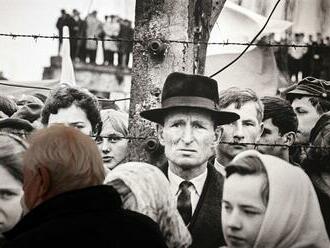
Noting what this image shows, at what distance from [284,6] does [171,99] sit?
959 mm

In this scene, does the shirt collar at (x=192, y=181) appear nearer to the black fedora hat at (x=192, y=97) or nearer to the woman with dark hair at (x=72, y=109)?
the black fedora hat at (x=192, y=97)

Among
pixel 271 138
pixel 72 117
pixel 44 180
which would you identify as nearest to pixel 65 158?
pixel 44 180

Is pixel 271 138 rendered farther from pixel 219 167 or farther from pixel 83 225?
pixel 83 225

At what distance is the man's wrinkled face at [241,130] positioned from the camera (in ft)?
15.7

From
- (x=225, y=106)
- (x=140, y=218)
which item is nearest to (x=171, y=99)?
(x=225, y=106)

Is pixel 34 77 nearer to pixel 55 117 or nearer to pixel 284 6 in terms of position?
pixel 55 117

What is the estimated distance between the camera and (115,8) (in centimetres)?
490

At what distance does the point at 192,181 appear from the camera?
15.8 feet

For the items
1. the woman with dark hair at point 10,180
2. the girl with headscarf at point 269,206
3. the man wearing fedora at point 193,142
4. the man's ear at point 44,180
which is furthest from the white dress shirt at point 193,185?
the man's ear at point 44,180

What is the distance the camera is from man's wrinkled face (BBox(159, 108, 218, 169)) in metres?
4.79

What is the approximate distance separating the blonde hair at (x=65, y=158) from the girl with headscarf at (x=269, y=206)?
1786 millimetres

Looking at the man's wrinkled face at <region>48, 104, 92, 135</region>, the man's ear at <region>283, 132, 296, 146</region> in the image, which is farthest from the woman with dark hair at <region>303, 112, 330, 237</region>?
the man's wrinkled face at <region>48, 104, 92, 135</region>

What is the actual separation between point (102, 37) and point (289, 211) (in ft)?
5.52

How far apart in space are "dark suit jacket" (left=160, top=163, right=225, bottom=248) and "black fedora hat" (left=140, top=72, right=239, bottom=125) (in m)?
0.35
